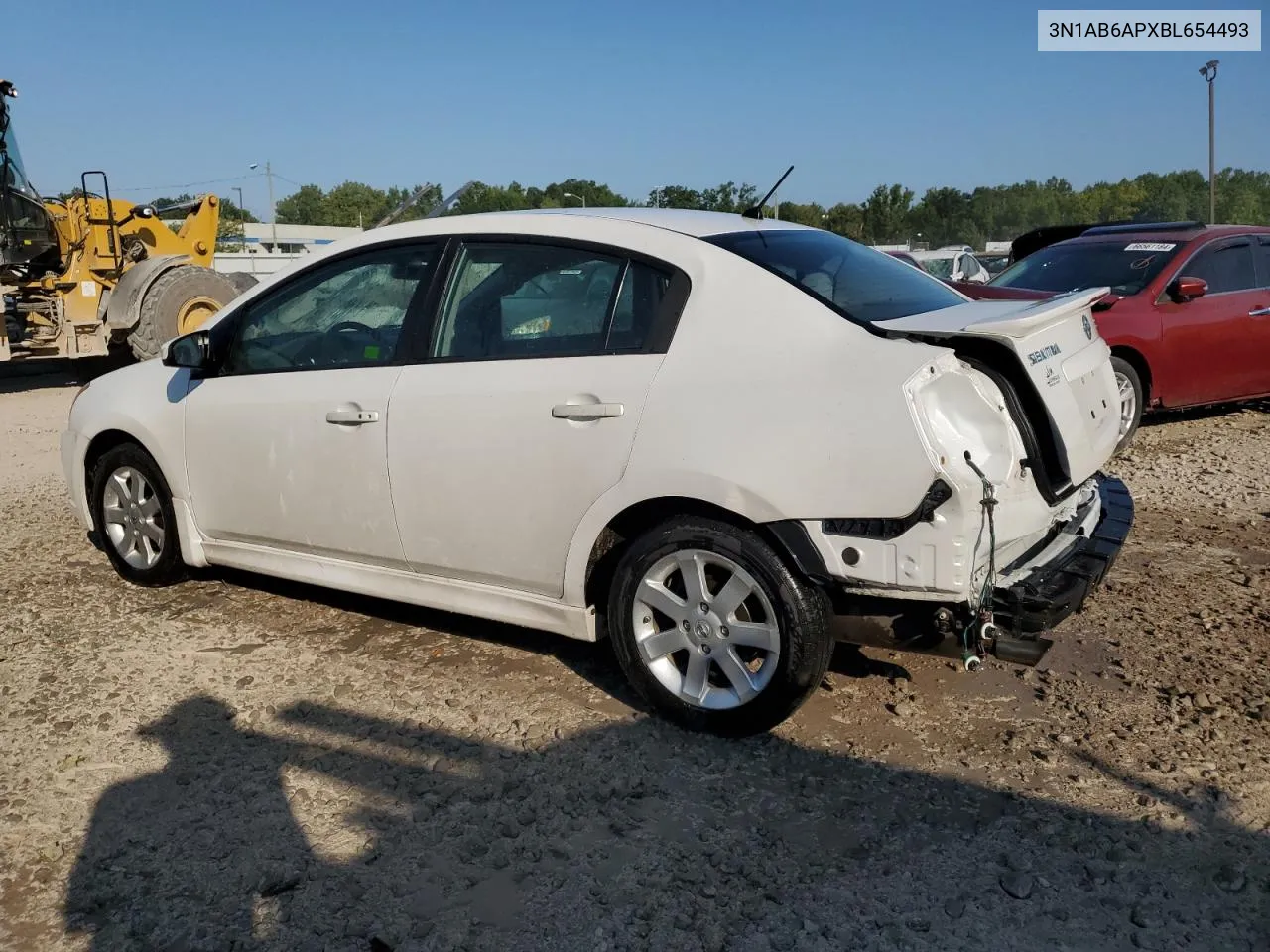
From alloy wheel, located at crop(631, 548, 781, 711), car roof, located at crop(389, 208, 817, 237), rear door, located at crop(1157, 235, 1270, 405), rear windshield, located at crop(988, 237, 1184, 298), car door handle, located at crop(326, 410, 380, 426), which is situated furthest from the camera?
rear windshield, located at crop(988, 237, 1184, 298)

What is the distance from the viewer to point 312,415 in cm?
442

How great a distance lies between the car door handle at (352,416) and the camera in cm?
422

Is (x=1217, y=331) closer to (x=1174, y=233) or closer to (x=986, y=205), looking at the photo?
(x=1174, y=233)

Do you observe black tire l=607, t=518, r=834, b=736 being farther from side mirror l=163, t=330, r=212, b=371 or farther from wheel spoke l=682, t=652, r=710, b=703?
side mirror l=163, t=330, r=212, b=371

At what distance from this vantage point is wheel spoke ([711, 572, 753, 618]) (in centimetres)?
351

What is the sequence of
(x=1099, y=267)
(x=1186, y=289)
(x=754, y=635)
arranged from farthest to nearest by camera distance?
(x=1099, y=267), (x=1186, y=289), (x=754, y=635)

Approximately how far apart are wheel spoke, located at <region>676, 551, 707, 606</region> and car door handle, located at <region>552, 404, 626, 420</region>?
53 cm

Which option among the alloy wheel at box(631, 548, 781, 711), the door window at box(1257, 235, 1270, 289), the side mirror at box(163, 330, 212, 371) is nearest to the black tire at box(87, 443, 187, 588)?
the side mirror at box(163, 330, 212, 371)

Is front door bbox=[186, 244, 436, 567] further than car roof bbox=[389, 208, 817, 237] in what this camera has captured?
Yes

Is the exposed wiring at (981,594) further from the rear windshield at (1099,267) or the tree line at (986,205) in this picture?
the tree line at (986,205)

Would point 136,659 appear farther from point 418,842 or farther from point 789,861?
point 789,861

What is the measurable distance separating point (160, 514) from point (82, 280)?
964 centimetres

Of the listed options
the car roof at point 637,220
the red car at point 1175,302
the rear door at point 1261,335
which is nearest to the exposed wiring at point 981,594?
the car roof at point 637,220

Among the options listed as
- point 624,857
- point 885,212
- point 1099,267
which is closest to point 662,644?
point 624,857
